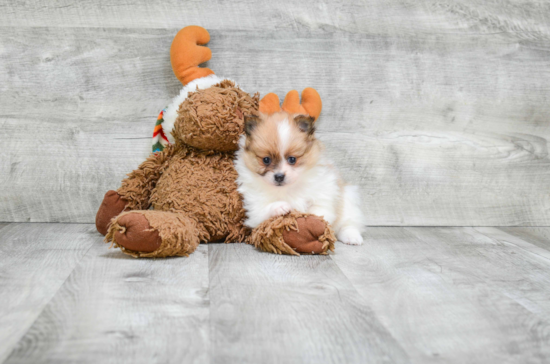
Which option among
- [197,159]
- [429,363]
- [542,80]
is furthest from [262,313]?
[542,80]

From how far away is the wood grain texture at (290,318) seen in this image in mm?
756

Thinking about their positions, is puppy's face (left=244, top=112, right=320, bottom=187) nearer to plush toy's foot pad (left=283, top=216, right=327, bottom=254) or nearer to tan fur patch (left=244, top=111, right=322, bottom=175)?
tan fur patch (left=244, top=111, right=322, bottom=175)

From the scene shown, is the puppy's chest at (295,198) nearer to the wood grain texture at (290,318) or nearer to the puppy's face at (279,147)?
the puppy's face at (279,147)

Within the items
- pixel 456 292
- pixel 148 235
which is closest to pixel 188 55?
pixel 148 235

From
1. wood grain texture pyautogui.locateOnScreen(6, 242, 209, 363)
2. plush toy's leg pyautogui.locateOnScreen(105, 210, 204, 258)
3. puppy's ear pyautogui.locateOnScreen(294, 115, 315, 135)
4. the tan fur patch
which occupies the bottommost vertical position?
wood grain texture pyautogui.locateOnScreen(6, 242, 209, 363)

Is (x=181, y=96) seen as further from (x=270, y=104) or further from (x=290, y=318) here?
(x=290, y=318)

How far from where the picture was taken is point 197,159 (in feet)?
4.81

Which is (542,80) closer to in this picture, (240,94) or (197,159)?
(240,94)

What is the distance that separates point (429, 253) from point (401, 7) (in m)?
0.92

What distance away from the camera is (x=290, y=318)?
0.88 metres

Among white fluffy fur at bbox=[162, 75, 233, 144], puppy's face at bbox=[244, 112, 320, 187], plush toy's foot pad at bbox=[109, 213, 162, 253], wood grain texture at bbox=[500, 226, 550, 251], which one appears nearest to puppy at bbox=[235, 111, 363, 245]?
puppy's face at bbox=[244, 112, 320, 187]

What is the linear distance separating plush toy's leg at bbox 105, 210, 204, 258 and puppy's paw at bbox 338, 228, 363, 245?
0.53 metres

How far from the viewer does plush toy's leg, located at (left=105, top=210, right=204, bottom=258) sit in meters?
1.17

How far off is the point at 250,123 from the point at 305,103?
0.34 metres
